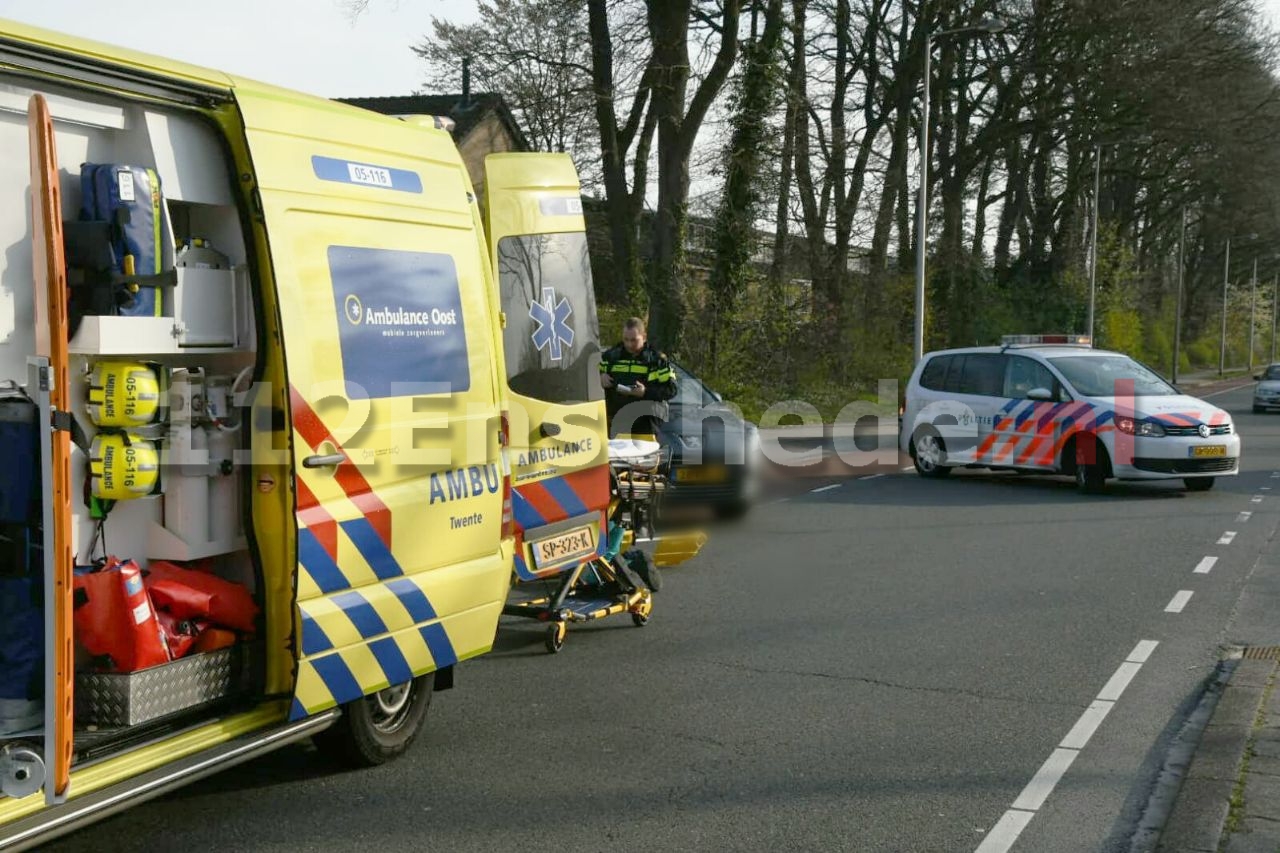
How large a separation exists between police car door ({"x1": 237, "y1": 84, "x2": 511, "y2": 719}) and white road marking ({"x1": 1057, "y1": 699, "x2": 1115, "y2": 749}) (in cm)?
254

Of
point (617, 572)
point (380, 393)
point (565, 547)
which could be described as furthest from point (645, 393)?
point (380, 393)

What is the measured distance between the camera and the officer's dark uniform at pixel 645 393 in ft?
37.4

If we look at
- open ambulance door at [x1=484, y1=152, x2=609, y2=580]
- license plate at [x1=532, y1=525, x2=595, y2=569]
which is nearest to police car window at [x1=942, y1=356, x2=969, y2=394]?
open ambulance door at [x1=484, y1=152, x2=609, y2=580]

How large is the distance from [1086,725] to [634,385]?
5.86 meters

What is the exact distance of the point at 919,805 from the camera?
502 cm

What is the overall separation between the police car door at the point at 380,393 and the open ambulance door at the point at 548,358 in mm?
1458

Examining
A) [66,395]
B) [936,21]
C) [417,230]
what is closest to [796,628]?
[417,230]

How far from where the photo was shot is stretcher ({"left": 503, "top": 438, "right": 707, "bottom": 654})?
747cm

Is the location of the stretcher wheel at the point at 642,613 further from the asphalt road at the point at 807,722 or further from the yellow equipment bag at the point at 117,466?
the yellow equipment bag at the point at 117,466

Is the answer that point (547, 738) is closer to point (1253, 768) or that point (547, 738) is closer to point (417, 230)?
point (417, 230)

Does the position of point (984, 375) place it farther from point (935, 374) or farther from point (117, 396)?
point (117, 396)

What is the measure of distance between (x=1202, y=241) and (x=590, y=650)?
64236mm

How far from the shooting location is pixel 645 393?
11422 mm

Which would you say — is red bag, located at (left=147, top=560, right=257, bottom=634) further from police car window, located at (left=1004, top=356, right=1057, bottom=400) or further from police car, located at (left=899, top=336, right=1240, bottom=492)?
police car window, located at (left=1004, top=356, right=1057, bottom=400)
